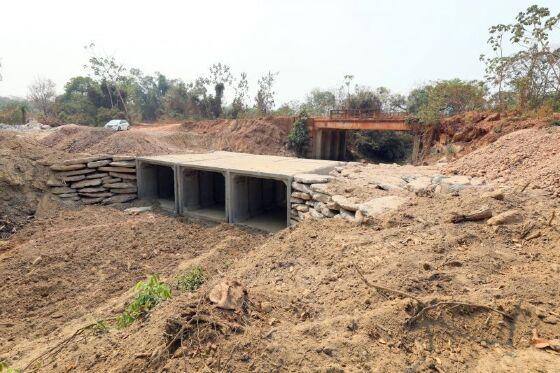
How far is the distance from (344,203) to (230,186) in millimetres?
3462

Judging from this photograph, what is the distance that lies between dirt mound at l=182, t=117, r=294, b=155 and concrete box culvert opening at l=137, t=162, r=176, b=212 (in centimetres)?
809

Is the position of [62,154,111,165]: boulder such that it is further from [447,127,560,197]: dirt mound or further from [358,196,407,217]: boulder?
[447,127,560,197]: dirt mound

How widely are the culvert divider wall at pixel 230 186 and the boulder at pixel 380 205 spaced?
217 centimetres

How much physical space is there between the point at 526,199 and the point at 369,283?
3077 millimetres

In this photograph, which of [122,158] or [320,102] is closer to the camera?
[122,158]

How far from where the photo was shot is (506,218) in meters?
4.02

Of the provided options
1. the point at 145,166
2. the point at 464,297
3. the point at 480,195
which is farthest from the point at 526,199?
the point at 145,166

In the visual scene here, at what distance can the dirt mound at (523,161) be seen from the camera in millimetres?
5293

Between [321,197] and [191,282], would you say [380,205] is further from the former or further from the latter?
[191,282]

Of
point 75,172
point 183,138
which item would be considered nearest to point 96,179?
point 75,172

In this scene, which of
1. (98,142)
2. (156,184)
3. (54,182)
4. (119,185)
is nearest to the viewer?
(54,182)

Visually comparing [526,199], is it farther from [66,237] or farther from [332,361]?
[66,237]

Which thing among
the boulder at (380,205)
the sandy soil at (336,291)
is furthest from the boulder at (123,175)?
the boulder at (380,205)

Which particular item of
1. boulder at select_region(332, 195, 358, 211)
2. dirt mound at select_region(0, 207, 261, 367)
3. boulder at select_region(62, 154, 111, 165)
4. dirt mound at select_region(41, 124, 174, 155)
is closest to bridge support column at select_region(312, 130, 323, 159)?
dirt mound at select_region(41, 124, 174, 155)
